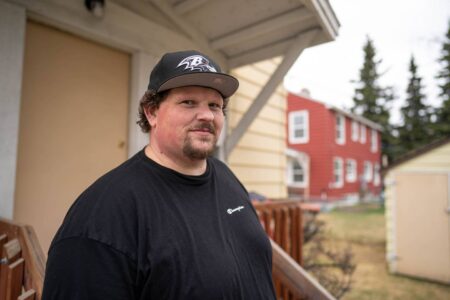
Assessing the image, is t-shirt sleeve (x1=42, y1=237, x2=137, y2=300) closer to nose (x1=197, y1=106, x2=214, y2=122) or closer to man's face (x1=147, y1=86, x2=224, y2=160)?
man's face (x1=147, y1=86, x2=224, y2=160)

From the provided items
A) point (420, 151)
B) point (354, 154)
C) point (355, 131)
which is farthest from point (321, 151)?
point (420, 151)

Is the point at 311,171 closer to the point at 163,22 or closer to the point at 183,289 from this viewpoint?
the point at 163,22

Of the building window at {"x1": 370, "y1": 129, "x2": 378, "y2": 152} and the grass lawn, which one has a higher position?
the building window at {"x1": 370, "y1": 129, "x2": 378, "y2": 152}

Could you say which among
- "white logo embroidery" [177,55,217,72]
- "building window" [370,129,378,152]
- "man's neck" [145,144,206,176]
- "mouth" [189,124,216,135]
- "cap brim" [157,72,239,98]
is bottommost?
"man's neck" [145,144,206,176]

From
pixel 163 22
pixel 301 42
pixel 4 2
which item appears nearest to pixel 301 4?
pixel 301 42

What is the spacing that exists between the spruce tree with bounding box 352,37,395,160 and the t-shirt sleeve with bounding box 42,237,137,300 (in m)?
32.7

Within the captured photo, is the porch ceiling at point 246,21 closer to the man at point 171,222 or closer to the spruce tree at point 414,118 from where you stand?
the man at point 171,222

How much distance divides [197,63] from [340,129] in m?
19.9

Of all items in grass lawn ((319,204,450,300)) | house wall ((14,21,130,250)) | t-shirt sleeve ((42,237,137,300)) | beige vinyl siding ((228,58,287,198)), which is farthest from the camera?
grass lawn ((319,204,450,300))

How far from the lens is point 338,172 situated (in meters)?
19.7

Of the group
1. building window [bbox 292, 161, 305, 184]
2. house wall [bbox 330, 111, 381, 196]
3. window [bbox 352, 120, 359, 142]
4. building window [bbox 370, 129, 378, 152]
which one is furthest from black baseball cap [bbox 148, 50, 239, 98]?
building window [bbox 370, 129, 378, 152]

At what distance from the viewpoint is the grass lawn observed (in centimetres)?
667

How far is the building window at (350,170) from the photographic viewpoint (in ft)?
67.7

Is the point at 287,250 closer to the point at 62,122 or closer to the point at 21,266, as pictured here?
the point at 62,122
